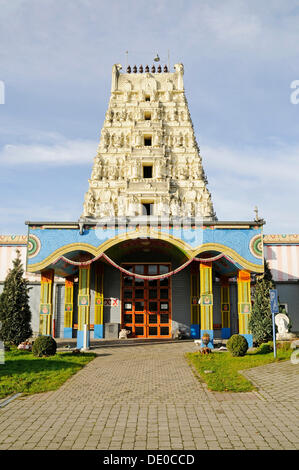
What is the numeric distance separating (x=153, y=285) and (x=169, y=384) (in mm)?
13817

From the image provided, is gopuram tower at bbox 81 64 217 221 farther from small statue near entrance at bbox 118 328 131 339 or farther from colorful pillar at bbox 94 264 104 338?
small statue near entrance at bbox 118 328 131 339

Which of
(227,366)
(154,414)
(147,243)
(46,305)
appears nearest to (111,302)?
(147,243)

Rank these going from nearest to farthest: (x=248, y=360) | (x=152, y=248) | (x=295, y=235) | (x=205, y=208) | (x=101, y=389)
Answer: (x=101, y=389) < (x=248, y=360) < (x=152, y=248) < (x=205, y=208) < (x=295, y=235)

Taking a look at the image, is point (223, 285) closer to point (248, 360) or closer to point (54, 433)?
point (248, 360)

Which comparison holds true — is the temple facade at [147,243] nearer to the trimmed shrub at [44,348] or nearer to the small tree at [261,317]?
the small tree at [261,317]

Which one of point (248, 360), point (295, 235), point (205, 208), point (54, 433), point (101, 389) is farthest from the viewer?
point (295, 235)

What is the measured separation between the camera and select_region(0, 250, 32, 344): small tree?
60.4 ft

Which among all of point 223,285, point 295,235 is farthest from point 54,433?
point 295,235

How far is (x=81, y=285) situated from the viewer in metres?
19.3

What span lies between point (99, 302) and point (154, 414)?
54.9ft

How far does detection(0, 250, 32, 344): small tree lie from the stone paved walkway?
748cm

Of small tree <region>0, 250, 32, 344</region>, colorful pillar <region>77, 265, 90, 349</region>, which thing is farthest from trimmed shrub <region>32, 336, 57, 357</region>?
small tree <region>0, 250, 32, 344</region>

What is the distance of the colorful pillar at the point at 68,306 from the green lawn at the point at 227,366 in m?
11.4

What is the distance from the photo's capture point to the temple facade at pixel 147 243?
61.9ft
